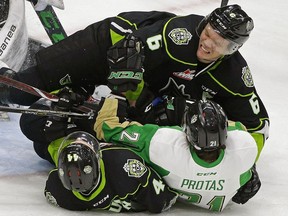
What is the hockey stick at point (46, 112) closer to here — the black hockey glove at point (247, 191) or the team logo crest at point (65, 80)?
the team logo crest at point (65, 80)

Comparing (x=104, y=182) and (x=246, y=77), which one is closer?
(x=104, y=182)

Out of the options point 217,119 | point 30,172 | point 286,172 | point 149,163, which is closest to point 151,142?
point 149,163

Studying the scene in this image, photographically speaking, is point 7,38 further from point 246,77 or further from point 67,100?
point 246,77

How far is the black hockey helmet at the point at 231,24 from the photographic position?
261 centimetres

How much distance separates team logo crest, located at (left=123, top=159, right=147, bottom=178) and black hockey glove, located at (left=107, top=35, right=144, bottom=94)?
32 centimetres

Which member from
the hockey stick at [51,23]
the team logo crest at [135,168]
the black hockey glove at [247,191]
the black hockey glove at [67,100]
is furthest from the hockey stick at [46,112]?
the hockey stick at [51,23]

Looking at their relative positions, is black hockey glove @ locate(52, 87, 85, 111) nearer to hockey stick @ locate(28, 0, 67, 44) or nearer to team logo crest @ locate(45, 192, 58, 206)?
team logo crest @ locate(45, 192, 58, 206)

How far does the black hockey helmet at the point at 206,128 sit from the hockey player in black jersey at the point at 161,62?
32 cm

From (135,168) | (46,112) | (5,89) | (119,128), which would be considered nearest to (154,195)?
(135,168)

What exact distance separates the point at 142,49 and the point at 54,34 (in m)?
1.00

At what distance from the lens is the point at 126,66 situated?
2.56m

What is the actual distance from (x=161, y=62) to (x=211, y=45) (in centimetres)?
22

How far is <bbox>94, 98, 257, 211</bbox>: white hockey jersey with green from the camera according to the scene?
7.73 ft

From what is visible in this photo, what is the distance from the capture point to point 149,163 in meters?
2.43
